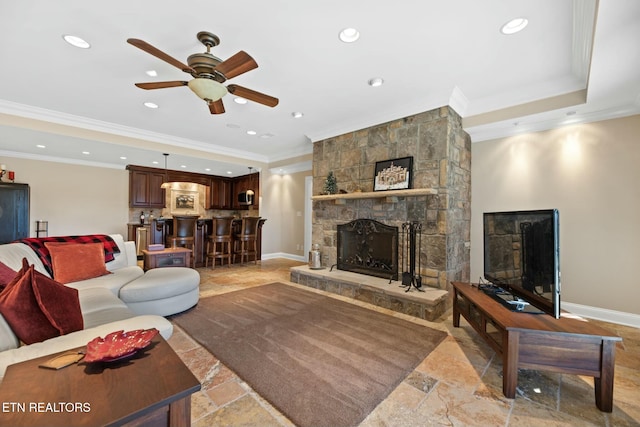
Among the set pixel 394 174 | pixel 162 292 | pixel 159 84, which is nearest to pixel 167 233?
pixel 162 292

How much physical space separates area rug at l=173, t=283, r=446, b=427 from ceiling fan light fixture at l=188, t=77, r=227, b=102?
7.20ft

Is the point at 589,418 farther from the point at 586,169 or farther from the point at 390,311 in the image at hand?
the point at 586,169

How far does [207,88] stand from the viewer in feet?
7.03

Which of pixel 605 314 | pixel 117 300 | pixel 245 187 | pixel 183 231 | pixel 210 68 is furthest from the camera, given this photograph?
pixel 245 187

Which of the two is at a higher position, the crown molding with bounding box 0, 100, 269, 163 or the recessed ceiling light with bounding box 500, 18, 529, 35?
the recessed ceiling light with bounding box 500, 18, 529, 35

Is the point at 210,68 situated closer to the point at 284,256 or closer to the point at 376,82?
the point at 376,82

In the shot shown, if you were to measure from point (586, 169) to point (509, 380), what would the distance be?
109 inches

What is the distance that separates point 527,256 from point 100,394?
2651 millimetres

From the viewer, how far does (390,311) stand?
3117mm

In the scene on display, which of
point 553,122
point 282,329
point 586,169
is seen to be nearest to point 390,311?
point 282,329

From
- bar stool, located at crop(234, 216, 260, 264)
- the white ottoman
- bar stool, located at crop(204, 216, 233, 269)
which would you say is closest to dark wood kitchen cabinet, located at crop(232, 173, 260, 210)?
bar stool, located at crop(234, 216, 260, 264)

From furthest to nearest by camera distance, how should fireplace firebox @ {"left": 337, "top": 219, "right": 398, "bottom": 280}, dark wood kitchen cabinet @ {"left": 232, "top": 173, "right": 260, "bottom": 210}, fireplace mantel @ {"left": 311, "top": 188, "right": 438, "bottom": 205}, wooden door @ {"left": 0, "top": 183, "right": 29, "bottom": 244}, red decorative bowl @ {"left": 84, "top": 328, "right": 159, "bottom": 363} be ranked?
1. dark wood kitchen cabinet @ {"left": 232, "top": 173, "right": 260, "bottom": 210}
2. wooden door @ {"left": 0, "top": 183, "right": 29, "bottom": 244}
3. fireplace firebox @ {"left": 337, "top": 219, "right": 398, "bottom": 280}
4. fireplace mantel @ {"left": 311, "top": 188, "right": 438, "bottom": 205}
5. red decorative bowl @ {"left": 84, "top": 328, "right": 159, "bottom": 363}

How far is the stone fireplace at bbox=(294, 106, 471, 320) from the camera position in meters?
3.19

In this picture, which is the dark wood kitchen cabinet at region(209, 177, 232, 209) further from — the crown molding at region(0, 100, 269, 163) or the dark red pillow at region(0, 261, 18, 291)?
the dark red pillow at region(0, 261, 18, 291)
